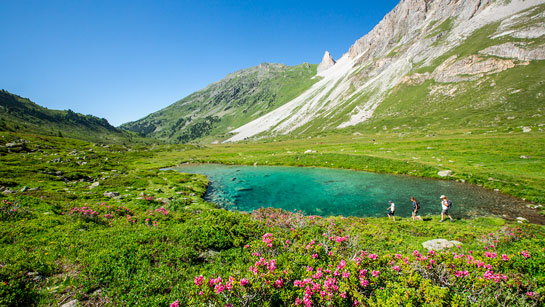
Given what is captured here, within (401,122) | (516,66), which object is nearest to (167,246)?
(401,122)

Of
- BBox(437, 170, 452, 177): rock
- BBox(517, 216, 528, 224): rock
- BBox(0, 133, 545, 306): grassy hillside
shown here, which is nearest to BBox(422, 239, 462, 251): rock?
BBox(0, 133, 545, 306): grassy hillside

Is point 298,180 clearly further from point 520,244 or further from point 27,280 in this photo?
point 27,280

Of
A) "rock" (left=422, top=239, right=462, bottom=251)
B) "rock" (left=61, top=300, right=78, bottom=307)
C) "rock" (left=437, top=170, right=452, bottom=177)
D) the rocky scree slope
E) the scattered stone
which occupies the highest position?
the rocky scree slope

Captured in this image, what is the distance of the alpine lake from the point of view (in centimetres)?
2450

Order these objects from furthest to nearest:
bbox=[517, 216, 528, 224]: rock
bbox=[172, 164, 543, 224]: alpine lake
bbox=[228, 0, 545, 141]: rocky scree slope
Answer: bbox=[228, 0, 545, 141]: rocky scree slope → bbox=[172, 164, 543, 224]: alpine lake → bbox=[517, 216, 528, 224]: rock

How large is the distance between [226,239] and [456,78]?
666 feet

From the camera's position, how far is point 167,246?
1085 cm

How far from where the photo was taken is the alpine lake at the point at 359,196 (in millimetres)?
24500

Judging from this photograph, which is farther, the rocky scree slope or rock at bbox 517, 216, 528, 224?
the rocky scree slope

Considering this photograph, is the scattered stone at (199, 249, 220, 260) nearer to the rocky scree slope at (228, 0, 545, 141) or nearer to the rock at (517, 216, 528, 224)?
the rock at (517, 216, 528, 224)

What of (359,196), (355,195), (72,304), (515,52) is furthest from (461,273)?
(515,52)

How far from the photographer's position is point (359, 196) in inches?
1251

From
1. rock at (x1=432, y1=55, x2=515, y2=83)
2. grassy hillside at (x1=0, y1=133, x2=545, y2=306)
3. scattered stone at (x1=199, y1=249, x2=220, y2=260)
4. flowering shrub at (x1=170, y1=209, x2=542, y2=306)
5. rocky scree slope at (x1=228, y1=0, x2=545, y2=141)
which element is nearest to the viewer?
flowering shrub at (x1=170, y1=209, x2=542, y2=306)

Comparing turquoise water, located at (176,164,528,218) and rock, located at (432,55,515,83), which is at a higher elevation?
rock, located at (432,55,515,83)
